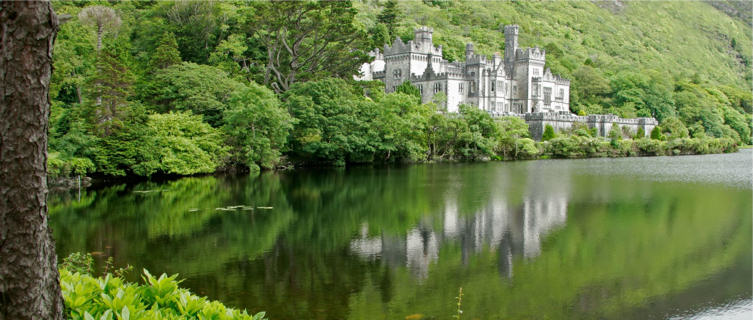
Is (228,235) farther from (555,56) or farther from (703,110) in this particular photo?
(555,56)

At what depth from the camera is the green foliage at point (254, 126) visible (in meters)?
32.7

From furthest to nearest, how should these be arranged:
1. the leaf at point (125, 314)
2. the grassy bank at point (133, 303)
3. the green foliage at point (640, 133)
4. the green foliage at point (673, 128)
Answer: the green foliage at point (673, 128) → the green foliage at point (640, 133) → the grassy bank at point (133, 303) → the leaf at point (125, 314)

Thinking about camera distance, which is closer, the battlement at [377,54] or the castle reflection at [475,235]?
the castle reflection at [475,235]

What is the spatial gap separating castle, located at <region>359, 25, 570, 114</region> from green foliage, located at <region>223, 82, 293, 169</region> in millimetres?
21986

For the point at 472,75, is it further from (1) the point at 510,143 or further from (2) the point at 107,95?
(2) the point at 107,95

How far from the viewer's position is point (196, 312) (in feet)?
16.9

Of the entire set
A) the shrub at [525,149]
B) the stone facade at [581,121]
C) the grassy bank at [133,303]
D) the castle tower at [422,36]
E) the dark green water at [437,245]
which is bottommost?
the dark green water at [437,245]

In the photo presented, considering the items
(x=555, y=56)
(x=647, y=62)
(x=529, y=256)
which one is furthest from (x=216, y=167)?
(x=647, y=62)

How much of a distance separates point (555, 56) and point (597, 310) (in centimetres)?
7825

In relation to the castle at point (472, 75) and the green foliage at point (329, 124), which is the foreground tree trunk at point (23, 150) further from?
the castle at point (472, 75)

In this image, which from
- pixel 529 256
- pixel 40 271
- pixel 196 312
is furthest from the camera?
pixel 529 256

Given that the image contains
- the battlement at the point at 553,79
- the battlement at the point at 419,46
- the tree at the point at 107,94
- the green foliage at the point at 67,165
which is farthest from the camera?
the battlement at the point at 553,79

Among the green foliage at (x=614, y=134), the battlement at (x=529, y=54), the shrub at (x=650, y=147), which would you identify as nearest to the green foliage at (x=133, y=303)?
the green foliage at (x=614, y=134)

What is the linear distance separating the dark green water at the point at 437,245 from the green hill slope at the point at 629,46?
4714 centimetres
